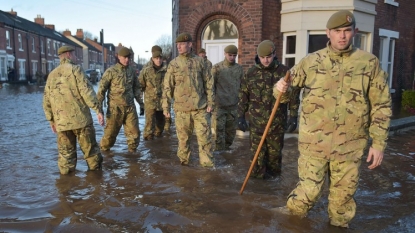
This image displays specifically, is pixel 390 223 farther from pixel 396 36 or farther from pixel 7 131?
pixel 396 36

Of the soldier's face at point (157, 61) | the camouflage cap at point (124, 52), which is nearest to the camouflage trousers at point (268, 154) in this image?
the camouflage cap at point (124, 52)

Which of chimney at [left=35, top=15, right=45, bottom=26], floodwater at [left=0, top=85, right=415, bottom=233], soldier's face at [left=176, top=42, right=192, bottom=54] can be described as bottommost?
floodwater at [left=0, top=85, right=415, bottom=233]

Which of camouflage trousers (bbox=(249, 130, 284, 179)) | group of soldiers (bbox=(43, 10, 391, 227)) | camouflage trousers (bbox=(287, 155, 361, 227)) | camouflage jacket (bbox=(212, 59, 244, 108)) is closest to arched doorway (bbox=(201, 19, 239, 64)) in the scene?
group of soldiers (bbox=(43, 10, 391, 227))

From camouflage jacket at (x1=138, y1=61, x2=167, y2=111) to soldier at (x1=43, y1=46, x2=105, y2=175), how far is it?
9.28ft

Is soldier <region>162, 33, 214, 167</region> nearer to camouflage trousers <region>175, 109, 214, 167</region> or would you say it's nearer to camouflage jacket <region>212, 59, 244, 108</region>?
camouflage trousers <region>175, 109, 214, 167</region>

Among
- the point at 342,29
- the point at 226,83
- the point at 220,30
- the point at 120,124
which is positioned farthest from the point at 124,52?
the point at 220,30

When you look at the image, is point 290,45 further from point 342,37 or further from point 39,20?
point 39,20

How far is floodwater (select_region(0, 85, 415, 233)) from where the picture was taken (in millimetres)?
3668

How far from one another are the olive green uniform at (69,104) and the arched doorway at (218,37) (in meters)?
6.00

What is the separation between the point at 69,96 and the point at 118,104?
1.63 metres

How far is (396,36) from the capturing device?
42.0ft

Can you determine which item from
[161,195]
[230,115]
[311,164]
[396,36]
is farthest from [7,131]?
[396,36]

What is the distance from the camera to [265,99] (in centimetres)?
492

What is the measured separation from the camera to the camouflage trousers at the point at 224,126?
6.89m
